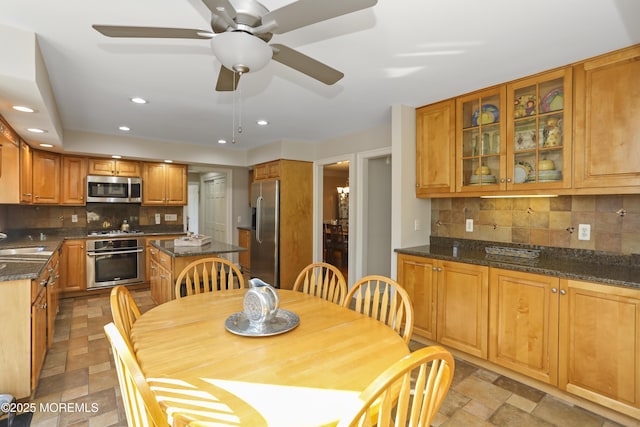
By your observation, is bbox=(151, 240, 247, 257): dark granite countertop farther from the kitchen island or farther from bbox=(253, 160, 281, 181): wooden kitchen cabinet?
bbox=(253, 160, 281, 181): wooden kitchen cabinet

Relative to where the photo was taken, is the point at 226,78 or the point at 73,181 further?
the point at 73,181

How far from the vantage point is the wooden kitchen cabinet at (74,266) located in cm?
437

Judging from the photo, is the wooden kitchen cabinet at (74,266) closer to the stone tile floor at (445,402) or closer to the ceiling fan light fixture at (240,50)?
the stone tile floor at (445,402)

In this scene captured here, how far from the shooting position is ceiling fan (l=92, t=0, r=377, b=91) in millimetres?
1177

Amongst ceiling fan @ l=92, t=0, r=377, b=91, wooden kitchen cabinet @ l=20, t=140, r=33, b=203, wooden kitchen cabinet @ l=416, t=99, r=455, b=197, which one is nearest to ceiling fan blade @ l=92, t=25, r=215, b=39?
ceiling fan @ l=92, t=0, r=377, b=91

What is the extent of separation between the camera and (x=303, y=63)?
161 centimetres

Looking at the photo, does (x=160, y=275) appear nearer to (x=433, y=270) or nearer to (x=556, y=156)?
(x=433, y=270)

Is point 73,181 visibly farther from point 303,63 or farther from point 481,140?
point 481,140

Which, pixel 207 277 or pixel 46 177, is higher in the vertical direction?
pixel 46 177

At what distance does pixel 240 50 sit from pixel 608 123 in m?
2.42

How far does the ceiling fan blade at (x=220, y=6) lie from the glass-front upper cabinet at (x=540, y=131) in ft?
7.72

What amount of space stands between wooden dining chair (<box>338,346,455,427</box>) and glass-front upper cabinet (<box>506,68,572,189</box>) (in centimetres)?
211

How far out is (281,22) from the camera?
1271 millimetres

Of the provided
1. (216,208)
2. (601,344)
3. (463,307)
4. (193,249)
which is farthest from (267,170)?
(601,344)
